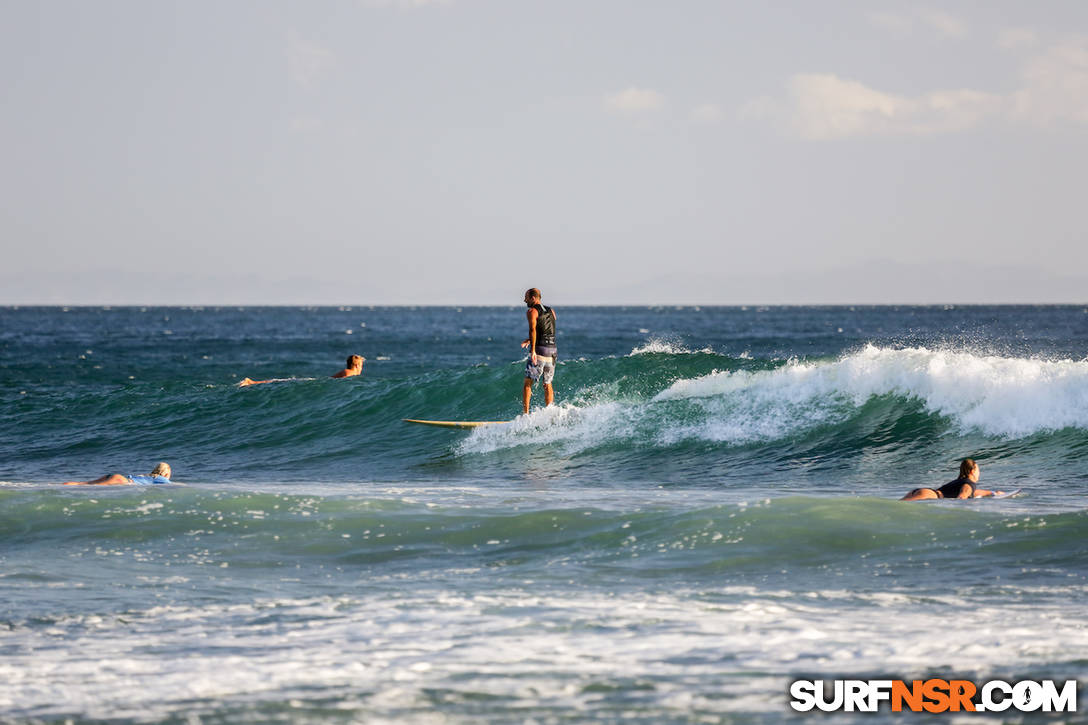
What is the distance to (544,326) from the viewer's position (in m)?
16.5

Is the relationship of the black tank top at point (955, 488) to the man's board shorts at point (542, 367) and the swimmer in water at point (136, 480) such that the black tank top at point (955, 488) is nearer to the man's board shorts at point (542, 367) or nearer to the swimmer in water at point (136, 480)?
the man's board shorts at point (542, 367)

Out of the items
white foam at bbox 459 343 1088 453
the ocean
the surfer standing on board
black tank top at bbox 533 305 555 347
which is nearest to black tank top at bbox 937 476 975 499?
the ocean

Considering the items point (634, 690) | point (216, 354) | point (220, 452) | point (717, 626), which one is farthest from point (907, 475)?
point (216, 354)

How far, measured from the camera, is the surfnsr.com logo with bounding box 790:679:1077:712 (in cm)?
545

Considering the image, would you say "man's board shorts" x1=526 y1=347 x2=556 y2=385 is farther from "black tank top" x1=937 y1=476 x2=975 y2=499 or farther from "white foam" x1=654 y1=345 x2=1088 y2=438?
"black tank top" x1=937 y1=476 x2=975 y2=499

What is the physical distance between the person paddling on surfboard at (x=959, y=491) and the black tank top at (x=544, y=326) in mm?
6450

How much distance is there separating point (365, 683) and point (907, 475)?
1067 centimetres

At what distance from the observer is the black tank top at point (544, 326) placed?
16344mm

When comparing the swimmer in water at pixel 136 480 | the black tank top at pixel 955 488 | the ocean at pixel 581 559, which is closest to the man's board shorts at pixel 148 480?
the swimmer in water at pixel 136 480

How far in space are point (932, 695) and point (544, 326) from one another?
445 inches

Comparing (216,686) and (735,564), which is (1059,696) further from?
(216,686)

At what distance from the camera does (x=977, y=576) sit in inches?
323

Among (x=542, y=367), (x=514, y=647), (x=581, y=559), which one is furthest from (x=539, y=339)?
(x=514, y=647)

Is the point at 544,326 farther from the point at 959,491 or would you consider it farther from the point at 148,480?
the point at 959,491
